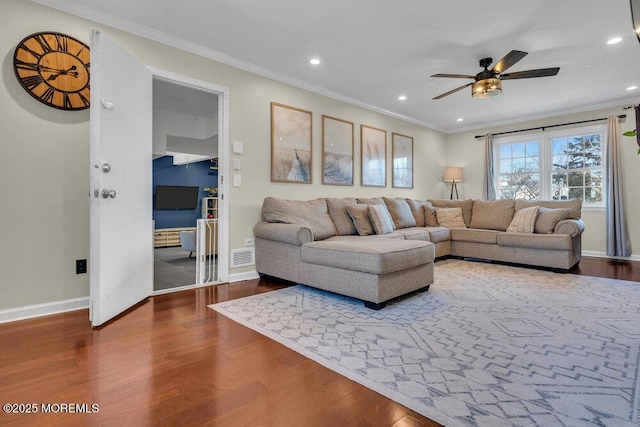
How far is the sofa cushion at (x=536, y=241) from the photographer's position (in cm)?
390

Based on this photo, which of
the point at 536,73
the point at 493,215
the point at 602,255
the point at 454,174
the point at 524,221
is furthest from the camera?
the point at 454,174

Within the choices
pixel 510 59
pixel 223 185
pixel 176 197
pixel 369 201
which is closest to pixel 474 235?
pixel 369 201

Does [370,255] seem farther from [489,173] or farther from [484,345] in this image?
[489,173]

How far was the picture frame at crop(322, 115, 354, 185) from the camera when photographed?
457 cm

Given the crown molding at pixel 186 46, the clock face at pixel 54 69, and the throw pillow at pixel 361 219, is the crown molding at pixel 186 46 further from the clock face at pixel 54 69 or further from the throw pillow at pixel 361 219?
the throw pillow at pixel 361 219

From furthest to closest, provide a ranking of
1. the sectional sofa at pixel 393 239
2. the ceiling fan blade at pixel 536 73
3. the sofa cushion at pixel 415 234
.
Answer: the sofa cushion at pixel 415 234 → the ceiling fan blade at pixel 536 73 → the sectional sofa at pixel 393 239

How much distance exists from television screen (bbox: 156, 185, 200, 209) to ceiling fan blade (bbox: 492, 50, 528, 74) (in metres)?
6.71

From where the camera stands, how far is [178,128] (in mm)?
5820

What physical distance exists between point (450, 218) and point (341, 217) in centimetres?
227

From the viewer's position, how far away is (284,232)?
327 cm

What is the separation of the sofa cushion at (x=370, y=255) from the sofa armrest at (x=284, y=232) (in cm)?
10

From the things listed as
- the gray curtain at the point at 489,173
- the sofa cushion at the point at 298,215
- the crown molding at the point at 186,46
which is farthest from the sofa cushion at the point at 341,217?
the gray curtain at the point at 489,173

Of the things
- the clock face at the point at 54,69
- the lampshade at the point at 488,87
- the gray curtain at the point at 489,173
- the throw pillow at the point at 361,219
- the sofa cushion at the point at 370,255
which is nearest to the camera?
the clock face at the point at 54,69

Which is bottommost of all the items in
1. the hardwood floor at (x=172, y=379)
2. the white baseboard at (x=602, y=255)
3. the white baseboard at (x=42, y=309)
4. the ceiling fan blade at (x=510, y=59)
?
the hardwood floor at (x=172, y=379)
